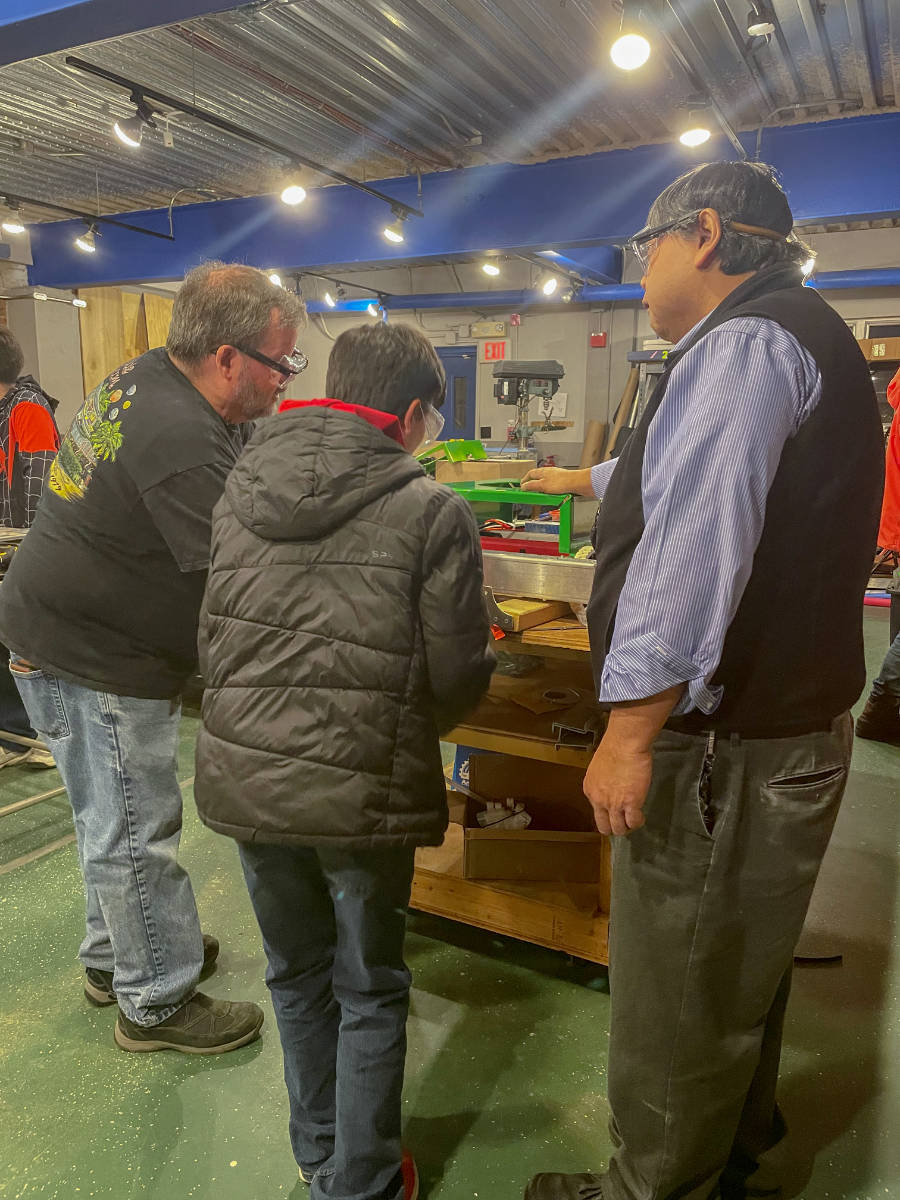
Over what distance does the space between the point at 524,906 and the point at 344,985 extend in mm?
868

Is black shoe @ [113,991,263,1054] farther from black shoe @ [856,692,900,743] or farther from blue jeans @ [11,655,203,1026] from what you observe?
black shoe @ [856,692,900,743]

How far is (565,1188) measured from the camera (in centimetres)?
145

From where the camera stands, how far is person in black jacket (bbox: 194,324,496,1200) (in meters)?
1.14

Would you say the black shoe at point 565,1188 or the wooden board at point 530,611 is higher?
the wooden board at point 530,611

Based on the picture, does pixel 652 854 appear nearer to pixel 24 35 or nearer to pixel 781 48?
pixel 24 35

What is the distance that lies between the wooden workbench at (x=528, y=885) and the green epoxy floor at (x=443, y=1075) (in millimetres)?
141

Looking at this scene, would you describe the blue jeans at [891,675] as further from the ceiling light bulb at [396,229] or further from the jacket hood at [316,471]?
the ceiling light bulb at [396,229]

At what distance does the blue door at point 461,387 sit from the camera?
1000 cm

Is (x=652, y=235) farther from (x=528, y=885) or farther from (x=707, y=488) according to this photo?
(x=528, y=885)

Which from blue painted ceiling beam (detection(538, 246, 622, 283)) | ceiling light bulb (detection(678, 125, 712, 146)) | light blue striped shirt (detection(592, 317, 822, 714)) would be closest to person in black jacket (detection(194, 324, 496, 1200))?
light blue striped shirt (detection(592, 317, 822, 714))

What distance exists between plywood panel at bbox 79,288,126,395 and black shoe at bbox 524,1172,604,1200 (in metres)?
7.88

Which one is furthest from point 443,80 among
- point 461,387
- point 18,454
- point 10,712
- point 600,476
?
point 461,387

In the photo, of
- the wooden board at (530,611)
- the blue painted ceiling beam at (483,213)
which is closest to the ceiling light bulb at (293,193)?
the blue painted ceiling beam at (483,213)

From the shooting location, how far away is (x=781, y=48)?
3.57 m
